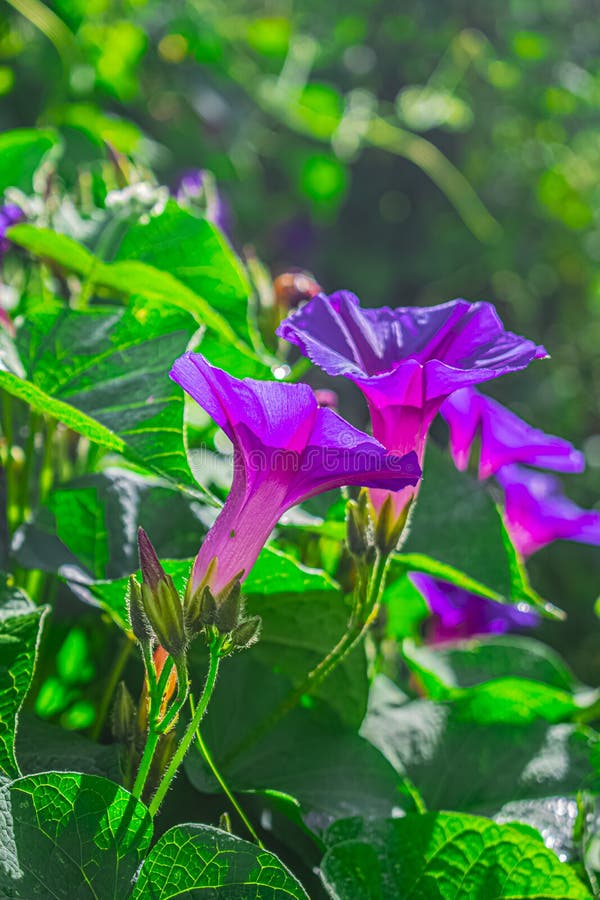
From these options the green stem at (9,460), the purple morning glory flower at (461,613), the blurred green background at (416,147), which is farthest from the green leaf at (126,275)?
the blurred green background at (416,147)

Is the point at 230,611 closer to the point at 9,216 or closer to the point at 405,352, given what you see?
the point at 405,352

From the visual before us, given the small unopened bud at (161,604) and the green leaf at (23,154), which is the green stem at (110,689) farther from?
the green leaf at (23,154)

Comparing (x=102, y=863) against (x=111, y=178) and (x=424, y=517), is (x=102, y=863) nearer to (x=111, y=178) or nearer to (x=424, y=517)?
(x=424, y=517)

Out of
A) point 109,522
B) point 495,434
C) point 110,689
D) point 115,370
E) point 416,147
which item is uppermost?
point 416,147

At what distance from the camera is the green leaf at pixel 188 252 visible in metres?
0.83

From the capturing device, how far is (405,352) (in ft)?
2.27

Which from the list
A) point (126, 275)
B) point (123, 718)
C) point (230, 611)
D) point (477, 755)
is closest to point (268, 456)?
point (230, 611)

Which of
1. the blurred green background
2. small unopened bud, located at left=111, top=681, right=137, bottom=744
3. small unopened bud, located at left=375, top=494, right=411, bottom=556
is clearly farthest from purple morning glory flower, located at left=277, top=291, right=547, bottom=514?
the blurred green background

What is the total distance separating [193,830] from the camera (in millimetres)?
522

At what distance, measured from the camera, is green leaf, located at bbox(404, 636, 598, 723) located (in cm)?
85

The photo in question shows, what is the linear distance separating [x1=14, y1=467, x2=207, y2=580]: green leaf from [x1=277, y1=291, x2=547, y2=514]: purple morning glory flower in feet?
0.55

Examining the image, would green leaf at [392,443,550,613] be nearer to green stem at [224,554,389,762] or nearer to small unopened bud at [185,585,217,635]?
green stem at [224,554,389,762]

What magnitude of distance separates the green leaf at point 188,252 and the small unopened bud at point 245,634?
333 mm

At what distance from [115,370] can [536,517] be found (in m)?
0.48
